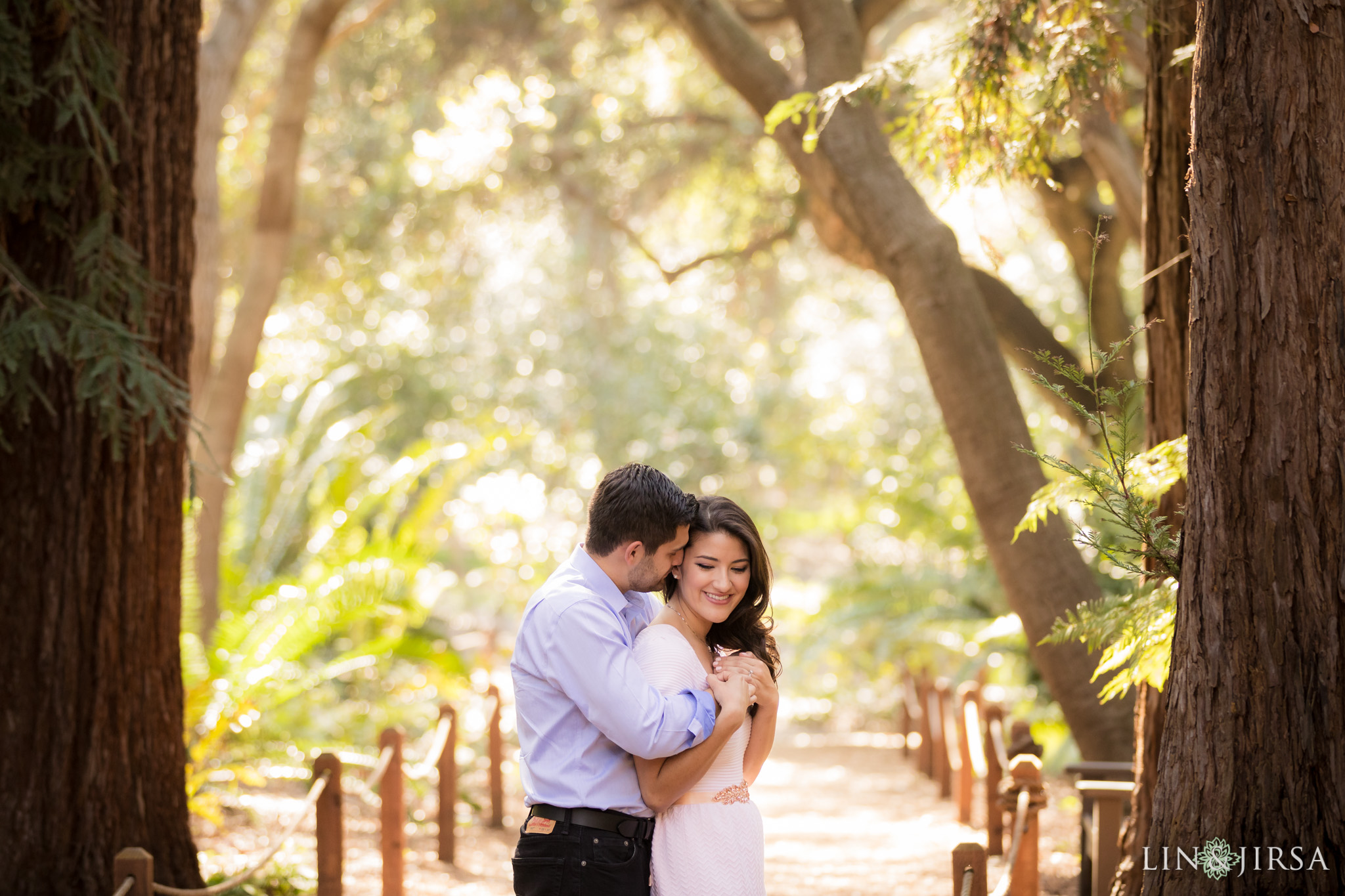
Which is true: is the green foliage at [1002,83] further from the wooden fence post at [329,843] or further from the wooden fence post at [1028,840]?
the wooden fence post at [329,843]

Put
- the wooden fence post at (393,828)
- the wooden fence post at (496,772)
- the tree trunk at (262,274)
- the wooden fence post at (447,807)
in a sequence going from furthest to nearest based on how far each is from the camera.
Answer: the tree trunk at (262,274) < the wooden fence post at (496,772) < the wooden fence post at (447,807) < the wooden fence post at (393,828)

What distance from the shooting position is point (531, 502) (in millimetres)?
20969

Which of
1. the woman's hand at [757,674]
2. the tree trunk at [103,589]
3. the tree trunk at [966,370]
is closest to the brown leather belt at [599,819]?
the woman's hand at [757,674]

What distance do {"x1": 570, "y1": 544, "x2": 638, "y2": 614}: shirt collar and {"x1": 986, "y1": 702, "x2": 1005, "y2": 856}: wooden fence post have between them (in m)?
4.40

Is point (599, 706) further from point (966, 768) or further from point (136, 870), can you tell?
point (966, 768)

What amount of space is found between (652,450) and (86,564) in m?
15.7

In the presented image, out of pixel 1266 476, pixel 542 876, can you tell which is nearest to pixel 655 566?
pixel 542 876

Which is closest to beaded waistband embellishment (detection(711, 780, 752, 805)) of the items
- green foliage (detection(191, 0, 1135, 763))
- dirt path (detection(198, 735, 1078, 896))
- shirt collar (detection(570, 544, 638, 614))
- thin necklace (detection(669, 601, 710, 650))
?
thin necklace (detection(669, 601, 710, 650))

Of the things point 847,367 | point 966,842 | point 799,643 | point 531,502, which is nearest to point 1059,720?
point 799,643

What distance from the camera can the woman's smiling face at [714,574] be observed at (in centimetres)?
336

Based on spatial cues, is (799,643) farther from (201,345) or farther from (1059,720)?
(201,345)

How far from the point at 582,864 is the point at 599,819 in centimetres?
13

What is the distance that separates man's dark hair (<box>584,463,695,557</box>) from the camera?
10.7ft

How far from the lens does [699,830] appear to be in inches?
126
